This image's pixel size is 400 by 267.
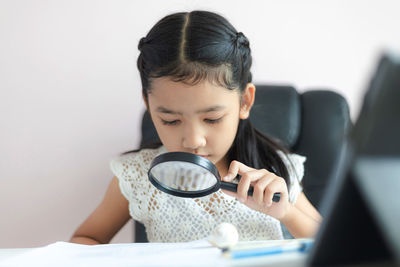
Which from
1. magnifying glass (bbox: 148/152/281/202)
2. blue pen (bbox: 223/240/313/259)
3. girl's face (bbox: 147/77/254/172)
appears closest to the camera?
blue pen (bbox: 223/240/313/259)

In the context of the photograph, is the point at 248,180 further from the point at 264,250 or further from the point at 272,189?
the point at 264,250

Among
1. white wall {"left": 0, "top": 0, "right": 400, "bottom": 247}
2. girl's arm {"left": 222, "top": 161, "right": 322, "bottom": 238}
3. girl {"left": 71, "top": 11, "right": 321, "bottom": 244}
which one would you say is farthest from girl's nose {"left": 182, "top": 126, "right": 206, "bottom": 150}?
white wall {"left": 0, "top": 0, "right": 400, "bottom": 247}

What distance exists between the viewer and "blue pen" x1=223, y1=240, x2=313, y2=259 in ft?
1.73

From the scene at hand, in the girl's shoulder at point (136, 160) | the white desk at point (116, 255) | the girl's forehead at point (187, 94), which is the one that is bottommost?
the girl's shoulder at point (136, 160)

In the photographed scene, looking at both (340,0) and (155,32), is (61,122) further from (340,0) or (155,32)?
(340,0)

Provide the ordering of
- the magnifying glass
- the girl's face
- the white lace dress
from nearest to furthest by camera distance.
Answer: the magnifying glass → the girl's face → the white lace dress

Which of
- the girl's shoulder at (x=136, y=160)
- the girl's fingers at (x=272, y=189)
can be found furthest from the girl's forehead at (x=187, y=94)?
the girl's shoulder at (x=136, y=160)

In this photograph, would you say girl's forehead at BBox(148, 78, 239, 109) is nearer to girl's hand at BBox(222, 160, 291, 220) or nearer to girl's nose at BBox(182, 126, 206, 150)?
girl's nose at BBox(182, 126, 206, 150)

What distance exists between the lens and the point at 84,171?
168 centimetres

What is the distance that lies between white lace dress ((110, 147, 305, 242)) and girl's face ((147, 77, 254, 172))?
26 centimetres

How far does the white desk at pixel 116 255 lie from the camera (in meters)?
0.69

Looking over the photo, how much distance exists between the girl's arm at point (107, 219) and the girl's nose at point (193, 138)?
0.45 metres

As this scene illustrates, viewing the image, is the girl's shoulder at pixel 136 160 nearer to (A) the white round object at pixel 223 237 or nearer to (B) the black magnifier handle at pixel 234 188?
(B) the black magnifier handle at pixel 234 188

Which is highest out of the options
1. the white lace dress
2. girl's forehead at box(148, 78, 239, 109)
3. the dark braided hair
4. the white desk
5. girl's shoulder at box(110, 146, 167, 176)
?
the dark braided hair
